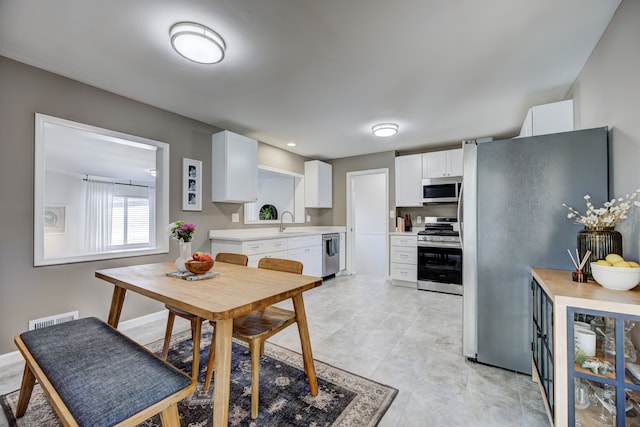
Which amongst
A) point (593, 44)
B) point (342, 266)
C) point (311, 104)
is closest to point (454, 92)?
point (593, 44)

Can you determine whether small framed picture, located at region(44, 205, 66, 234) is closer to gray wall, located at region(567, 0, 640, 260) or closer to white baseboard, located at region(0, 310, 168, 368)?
white baseboard, located at region(0, 310, 168, 368)

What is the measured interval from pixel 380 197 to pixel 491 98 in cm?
359

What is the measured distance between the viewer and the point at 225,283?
5.05 ft

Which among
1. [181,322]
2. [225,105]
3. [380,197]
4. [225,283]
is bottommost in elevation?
[181,322]

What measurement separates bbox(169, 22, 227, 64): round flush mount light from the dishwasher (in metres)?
3.35

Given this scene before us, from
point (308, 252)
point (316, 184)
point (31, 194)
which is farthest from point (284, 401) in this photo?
point (316, 184)

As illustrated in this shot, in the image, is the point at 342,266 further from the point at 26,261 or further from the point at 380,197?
the point at 26,261

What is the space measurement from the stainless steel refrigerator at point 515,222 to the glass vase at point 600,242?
244mm

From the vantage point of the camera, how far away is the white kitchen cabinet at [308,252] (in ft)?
13.5

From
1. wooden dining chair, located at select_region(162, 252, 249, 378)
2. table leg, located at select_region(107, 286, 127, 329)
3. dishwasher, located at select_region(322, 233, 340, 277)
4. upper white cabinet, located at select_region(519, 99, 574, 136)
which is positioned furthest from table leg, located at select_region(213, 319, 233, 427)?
dishwasher, located at select_region(322, 233, 340, 277)

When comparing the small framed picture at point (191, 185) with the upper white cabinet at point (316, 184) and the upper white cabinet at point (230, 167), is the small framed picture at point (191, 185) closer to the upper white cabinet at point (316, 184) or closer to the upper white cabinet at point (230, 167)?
the upper white cabinet at point (230, 167)

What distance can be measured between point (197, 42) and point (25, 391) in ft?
7.65

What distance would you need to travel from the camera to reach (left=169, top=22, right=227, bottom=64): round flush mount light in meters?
1.72

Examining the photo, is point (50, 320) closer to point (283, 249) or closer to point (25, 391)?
point (25, 391)
